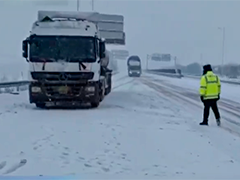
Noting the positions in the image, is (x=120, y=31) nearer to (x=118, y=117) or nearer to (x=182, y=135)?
(x=118, y=117)

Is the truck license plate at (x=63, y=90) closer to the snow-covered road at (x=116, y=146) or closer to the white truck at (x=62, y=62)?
the white truck at (x=62, y=62)

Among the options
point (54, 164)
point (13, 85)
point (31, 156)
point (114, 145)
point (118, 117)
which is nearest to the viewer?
point (54, 164)

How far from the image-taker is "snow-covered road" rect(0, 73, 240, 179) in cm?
788

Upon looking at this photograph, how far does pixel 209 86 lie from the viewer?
14320 mm

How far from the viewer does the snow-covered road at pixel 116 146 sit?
25.8 ft

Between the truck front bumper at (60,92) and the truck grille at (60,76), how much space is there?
226 mm

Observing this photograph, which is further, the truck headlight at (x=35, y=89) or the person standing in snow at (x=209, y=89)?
the truck headlight at (x=35, y=89)

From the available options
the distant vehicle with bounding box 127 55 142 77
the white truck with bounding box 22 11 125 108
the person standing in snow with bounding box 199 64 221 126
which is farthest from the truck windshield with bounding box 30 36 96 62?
the distant vehicle with bounding box 127 55 142 77

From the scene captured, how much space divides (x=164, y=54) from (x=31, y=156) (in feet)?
327

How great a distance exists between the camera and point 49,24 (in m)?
18.1

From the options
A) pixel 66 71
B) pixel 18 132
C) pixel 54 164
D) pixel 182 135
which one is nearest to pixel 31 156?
pixel 54 164

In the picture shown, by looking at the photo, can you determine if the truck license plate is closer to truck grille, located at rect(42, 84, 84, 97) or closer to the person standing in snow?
truck grille, located at rect(42, 84, 84, 97)

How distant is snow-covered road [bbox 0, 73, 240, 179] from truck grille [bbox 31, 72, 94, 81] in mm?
1874

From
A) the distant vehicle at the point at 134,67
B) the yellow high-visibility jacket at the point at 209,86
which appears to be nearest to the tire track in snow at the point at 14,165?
the yellow high-visibility jacket at the point at 209,86
